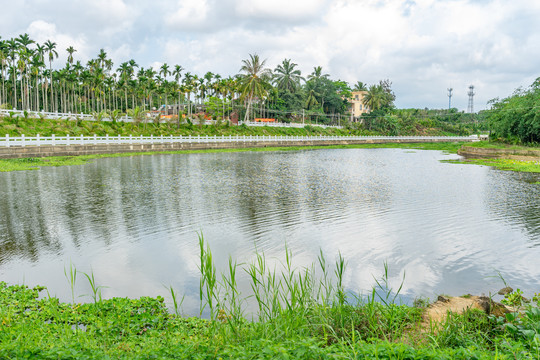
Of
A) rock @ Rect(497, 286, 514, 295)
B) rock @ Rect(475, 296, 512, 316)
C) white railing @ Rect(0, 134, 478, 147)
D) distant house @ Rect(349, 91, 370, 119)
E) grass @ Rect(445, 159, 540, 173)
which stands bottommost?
rock @ Rect(497, 286, 514, 295)

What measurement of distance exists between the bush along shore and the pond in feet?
1.93

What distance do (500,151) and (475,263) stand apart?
96.1ft

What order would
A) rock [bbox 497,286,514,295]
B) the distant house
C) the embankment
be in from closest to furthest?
rock [bbox 497,286,514,295], the embankment, the distant house

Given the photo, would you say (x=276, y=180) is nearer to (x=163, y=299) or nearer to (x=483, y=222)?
(x=483, y=222)

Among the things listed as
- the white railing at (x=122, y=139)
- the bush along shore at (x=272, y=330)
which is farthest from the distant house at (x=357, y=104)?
the bush along shore at (x=272, y=330)

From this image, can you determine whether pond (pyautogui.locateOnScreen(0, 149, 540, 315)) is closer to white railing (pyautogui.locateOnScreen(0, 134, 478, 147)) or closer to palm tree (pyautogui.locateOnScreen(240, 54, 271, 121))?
white railing (pyautogui.locateOnScreen(0, 134, 478, 147))

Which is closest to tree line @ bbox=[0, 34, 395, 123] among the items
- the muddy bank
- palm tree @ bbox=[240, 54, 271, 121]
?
palm tree @ bbox=[240, 54, 271, 121]

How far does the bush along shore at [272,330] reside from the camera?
11.9 ft

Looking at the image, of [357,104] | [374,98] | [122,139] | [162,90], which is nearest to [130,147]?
[122,139]

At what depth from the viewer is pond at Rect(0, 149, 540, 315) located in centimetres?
690

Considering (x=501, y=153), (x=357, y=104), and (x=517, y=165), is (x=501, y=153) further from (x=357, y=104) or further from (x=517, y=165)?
(x=357, y=104)

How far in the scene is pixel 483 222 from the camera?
10898 mm

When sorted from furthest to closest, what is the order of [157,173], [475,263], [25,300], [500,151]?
[500,151]
[157,173]
[475,263]
[25,300]

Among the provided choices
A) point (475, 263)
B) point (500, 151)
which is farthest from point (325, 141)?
point (475, 263)
